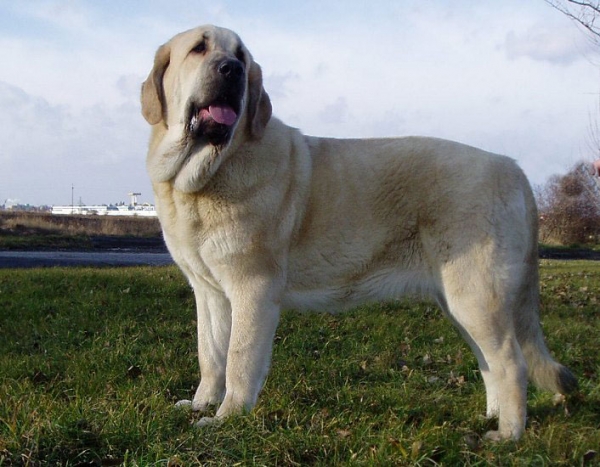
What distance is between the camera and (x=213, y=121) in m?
3.51

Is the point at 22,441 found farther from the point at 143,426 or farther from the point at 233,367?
the point at 233,367

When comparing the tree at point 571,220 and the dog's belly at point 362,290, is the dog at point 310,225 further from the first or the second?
the tree at point 571,220

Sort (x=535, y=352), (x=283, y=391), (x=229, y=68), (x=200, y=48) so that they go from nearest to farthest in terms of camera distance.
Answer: (x=229, y=68)
(x=200, y=48)
(x=535, y=352)
(x=283, y=391)

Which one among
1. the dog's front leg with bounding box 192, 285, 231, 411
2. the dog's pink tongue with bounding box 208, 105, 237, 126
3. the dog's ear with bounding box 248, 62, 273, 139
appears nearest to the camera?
the dog's pink tongue with bounding box 208, 105, 237, 126

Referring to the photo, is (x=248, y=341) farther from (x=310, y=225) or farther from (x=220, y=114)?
(x=220, y=114)

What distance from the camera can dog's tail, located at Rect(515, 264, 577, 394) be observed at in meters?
3.65

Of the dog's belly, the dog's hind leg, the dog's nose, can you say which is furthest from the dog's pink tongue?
the dog's hind leg

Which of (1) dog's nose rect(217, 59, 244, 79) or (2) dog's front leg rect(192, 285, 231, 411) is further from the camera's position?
(2) dog's front leg rect(192, 285, 231, 411)

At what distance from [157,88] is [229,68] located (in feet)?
1.83

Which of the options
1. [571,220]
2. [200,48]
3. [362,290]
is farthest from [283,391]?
[571,220]

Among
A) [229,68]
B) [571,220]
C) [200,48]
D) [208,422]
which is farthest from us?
[571,220]

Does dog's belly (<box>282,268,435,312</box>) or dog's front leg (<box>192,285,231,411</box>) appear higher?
dog's belly (<box>282,268,435,312</box>)

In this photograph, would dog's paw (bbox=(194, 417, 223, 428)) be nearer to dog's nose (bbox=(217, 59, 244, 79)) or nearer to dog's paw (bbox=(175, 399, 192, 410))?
dog's paw (bbox=(175, 399, 192, 410))

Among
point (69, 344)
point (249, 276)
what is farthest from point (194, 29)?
point (69, 344)
